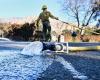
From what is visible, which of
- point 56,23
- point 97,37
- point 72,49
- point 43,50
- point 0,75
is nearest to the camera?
point 0,75

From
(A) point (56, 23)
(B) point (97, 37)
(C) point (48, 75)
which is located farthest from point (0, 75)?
(A) point (56, 23)

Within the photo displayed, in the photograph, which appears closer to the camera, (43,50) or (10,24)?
(43,50)

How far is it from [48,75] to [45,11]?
11.5m

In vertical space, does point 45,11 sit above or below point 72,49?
above

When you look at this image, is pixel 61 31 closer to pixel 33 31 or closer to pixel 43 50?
pixel 33 31

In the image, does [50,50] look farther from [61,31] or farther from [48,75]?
[61,31]

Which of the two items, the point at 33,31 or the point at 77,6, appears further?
the point at 77,6

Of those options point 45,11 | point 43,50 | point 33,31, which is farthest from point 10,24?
point 43,50

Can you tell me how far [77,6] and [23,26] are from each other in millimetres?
15614

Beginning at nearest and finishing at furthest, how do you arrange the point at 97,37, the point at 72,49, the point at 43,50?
the point at 43,50
the point at 72,49
the point at 97,37

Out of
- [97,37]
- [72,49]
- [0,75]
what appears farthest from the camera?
[97,37]

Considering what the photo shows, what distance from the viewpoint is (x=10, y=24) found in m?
47.4

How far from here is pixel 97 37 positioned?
164 ft

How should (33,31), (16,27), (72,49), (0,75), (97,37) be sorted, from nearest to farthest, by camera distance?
(0,75)
(72,49)
(33,31)
(16,27)
(97,37)
